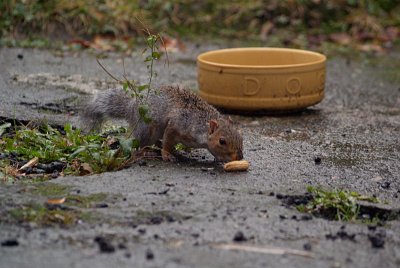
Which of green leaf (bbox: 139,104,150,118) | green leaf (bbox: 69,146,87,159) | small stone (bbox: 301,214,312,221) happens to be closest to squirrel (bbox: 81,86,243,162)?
green leaf (bbox: 139,104,150,118)

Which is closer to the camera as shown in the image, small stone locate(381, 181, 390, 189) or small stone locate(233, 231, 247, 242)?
small stone locate(233, 231, 247, 242)

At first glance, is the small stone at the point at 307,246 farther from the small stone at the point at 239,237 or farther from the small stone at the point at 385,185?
the small stone at the point at 385,185

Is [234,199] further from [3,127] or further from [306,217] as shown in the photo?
[3,127]

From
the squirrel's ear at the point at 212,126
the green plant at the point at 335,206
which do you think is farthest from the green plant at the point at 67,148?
the green plant at the point at 335,206

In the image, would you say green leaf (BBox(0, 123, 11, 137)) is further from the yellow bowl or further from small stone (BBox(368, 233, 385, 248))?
small stone (BBox(368, 233, 385, 248))

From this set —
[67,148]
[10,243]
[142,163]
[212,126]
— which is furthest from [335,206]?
[67,148]

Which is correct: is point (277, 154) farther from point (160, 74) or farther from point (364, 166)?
point (160, 74)

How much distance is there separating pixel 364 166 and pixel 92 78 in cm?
337

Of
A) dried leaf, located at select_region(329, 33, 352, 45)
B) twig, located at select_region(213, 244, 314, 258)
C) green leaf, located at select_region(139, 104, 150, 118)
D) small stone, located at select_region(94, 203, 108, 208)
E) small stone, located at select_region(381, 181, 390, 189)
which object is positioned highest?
green leaf, located at select_region(139, 104, 150, 118)

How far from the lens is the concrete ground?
11.4ft

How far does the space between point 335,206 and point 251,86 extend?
255cm

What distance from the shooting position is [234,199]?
4.27 meters

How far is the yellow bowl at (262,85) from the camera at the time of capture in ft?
21.6

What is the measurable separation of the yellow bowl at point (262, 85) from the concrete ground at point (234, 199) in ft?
0.49
